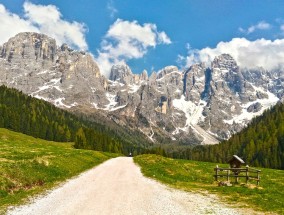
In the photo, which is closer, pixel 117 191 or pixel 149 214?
pixel 149 214

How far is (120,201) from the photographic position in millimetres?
26016

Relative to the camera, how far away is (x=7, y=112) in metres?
195

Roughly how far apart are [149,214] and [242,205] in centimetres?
888

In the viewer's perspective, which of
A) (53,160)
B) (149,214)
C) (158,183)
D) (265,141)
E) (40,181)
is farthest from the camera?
(265,141)

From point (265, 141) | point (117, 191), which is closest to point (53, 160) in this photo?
point (117, 191)

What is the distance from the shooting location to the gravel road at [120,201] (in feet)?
75.2

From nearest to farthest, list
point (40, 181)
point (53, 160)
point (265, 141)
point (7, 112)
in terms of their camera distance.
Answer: point (40, 181), point (53, 160), point (265, 141), point (7, 112)

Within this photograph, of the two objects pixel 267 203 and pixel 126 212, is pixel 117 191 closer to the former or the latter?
pixel 126 212

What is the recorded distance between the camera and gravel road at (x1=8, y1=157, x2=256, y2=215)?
22906 millimetres

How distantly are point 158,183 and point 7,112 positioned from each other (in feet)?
580

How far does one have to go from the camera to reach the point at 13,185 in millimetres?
30844

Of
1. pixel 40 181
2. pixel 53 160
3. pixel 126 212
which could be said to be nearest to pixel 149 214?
pixel 126 212

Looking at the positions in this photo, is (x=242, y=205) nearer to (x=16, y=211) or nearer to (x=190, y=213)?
(x=190, y=213)

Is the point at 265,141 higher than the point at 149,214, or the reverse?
the point at 265,141
